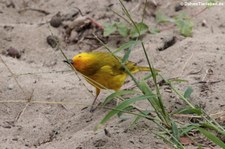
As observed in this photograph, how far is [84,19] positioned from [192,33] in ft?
3.55

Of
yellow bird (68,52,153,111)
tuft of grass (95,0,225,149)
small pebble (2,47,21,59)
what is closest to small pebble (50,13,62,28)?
small pebble (2,47,21,59)

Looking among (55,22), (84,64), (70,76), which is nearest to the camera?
(84,64)

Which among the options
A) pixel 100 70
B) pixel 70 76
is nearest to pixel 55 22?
pixel 70 76

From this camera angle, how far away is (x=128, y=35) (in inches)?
197

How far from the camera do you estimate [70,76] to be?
446 centimetres

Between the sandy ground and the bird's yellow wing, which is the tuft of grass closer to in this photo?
the sandy ground

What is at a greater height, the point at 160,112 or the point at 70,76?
the point at 160,112

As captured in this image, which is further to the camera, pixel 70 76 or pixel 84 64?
pixel 70 76

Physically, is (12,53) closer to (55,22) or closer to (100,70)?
(55,22)

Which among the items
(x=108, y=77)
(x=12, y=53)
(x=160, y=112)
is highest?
(x=160, y=112)

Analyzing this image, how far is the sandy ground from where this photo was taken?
126 inches

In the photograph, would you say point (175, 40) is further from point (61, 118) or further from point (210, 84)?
point (61, 118)

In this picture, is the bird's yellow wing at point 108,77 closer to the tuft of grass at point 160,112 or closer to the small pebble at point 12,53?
the tuft of grass at point 160,112

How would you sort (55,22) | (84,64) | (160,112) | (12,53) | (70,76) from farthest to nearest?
1. (55,22)
2. (12,53)
3. (70,76)
4. (84,64)
5. (160,112)
